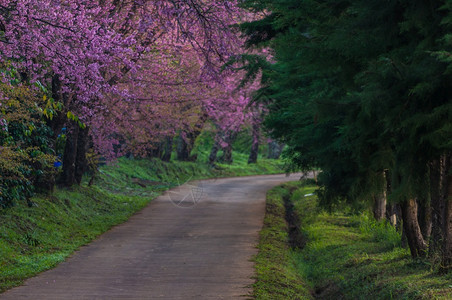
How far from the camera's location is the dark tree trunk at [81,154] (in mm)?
23844

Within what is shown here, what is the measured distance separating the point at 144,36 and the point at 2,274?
11412mm

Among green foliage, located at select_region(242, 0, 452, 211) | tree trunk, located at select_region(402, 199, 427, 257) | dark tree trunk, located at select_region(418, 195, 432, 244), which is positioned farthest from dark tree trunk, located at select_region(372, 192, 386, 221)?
green foliage, located at select_region(242, 0, 452, 211)

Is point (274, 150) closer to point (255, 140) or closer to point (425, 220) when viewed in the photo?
point (255, 140)

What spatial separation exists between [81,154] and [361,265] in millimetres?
14015

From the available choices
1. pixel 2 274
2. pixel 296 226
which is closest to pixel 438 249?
pixel 2 274

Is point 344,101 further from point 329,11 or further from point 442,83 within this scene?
point 329,11

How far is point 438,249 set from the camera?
1030cm

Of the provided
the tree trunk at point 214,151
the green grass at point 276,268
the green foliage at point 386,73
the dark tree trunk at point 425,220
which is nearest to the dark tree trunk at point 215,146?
the tree trunk at point 214,151

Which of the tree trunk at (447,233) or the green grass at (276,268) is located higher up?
the tree trunk at (447,233)

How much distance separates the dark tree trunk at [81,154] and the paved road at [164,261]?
289 cm

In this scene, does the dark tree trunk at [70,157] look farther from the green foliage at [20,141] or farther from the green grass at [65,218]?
the green foliage at [20,141]

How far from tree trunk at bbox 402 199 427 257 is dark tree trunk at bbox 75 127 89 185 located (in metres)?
14.3

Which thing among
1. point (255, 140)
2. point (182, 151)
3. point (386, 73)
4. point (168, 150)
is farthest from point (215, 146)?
point (386, 73)

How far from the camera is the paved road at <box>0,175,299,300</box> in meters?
10.6
